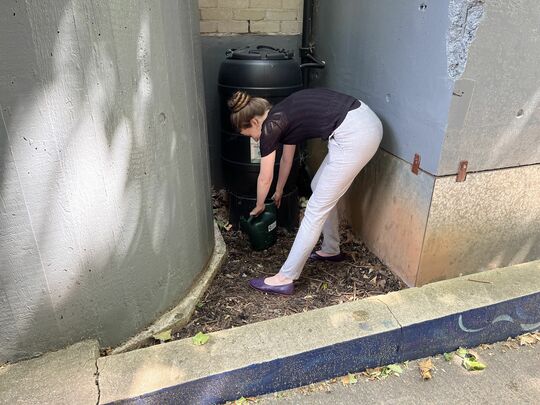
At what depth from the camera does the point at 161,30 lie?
2.06m

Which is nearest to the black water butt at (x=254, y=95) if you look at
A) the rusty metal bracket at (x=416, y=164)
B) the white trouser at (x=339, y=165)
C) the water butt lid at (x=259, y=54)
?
the water butt lid at (x=259, y=54)

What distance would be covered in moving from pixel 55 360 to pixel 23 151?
1.03 meters

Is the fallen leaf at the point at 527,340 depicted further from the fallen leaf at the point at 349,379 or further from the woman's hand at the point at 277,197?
the woman's hand at the point at 277,197

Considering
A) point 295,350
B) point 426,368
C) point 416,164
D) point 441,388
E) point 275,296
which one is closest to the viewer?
point 295,350

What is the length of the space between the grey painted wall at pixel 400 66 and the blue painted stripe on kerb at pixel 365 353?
95 cm

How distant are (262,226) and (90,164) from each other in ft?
5.86

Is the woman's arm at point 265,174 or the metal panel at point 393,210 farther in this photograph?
the woman's arm at point 265,174

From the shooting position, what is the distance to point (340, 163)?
2740 millimetres

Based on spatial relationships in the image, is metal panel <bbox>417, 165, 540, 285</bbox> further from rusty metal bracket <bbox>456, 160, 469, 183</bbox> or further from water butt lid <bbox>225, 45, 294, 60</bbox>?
water butt lid <bbox>225, 45, 294, 60</bbox>

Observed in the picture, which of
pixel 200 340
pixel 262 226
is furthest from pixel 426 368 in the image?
pixel 262 226

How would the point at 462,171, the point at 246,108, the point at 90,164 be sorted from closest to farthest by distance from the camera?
the point at 90,164 → the point at 462,171 → the point at 246,108

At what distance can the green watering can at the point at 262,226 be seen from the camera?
11.3 ft

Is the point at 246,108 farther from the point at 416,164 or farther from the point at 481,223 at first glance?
the point at 481,223

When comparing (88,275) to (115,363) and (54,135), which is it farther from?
(54,135)
